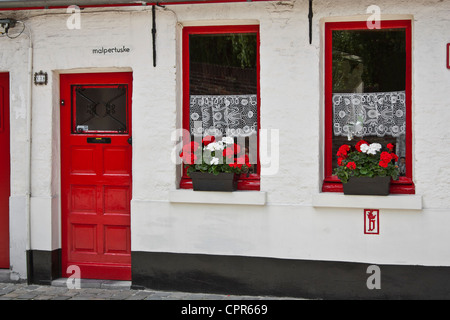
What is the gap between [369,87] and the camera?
630 cm

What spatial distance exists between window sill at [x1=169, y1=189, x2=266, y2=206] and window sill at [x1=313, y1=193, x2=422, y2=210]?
0.63 meters

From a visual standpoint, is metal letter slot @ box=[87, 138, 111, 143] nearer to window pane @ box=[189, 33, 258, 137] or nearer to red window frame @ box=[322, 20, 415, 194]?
window pane @ box=[189, 33, 258, 137]

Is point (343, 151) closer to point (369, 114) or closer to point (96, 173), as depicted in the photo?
point (369, 114)

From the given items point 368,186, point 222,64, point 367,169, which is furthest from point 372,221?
point 222,64

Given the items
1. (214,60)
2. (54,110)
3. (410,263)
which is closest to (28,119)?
(54,110)

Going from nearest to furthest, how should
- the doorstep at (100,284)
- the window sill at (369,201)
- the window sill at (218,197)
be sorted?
the window sill at (369,201) < the window sill at (218,197) < the doorstep at (100,284)

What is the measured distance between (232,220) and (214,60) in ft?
6.18

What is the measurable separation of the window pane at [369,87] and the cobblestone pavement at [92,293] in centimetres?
211

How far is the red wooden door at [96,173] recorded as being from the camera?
687 centimetres

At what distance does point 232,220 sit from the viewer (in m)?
6.39

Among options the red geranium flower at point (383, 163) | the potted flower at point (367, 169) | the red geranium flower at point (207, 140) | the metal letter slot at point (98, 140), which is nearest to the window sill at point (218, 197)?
the red geranium flower at point (207, 140)

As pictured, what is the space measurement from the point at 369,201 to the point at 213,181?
171cm

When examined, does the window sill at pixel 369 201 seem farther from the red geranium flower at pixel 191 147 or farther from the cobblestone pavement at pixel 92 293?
the red geranium flower at pixel 191 147

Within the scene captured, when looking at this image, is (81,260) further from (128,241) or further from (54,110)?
(54,110)
